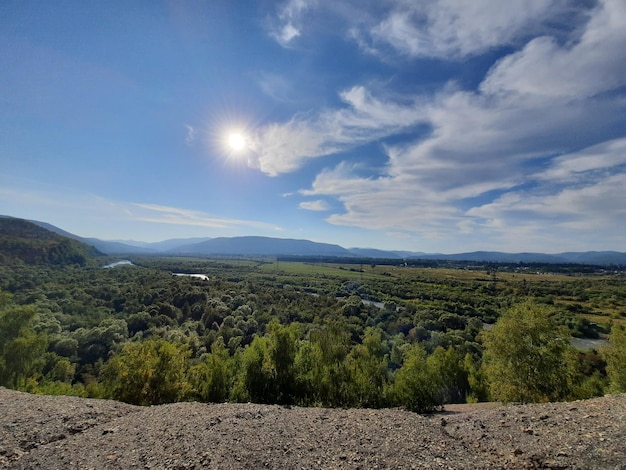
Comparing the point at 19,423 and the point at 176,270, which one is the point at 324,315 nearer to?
the point at 19,423

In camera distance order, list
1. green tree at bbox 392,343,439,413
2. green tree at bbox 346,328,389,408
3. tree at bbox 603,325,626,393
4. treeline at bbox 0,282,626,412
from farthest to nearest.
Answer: green tree at bbox 346,328,389,408, tree at bbox 603,325,626,393, green tree at bbox 392,343,439,413, treeline at bbox 0,282,626,412

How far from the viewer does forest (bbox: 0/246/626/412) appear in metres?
23.3

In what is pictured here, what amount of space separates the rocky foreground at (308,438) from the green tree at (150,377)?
6.62m

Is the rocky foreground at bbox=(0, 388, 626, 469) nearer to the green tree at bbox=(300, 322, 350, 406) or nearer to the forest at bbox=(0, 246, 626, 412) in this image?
the forest at bbox=(0, 246, 626, 412)

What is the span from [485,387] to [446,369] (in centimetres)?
488

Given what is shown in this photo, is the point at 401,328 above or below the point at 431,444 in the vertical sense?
below

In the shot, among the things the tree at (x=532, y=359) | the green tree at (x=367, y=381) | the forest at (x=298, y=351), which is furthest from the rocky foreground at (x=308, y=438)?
the green tree at (x=367, y=381)

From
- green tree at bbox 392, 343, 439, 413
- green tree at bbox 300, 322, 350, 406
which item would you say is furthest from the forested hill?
green tree at bbox 392, 343, 439, 413

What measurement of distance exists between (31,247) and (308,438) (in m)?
198

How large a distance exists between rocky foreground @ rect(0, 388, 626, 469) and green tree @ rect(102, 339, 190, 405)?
6.62 m

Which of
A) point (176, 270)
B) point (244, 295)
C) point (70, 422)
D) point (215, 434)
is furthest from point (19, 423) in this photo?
point (176, 270)

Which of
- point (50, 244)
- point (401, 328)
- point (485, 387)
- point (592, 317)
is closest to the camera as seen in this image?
point (485, 387)

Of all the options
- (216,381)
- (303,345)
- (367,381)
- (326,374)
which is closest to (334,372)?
(326,374)

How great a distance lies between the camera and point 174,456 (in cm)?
1225
